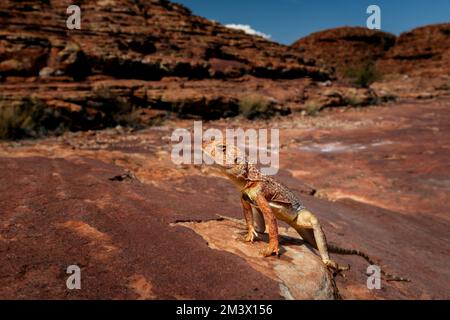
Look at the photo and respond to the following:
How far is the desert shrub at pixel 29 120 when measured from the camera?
34.8 ft

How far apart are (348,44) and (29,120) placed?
56.1 m

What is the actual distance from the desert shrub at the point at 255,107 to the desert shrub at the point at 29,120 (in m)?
7.78

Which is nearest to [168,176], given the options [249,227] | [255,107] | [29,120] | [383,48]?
[249,227]

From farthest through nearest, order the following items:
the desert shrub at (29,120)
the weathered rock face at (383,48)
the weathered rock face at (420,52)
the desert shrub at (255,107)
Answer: the weathered rock face at (383,48), the weathered rock face at (420,52), the desert shrub at (255,107), the desert shrub at (29,120)

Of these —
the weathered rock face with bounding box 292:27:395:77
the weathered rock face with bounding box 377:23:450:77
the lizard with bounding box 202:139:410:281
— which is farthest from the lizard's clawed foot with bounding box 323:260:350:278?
the weathered rock face with bounding box 292:27:395:77

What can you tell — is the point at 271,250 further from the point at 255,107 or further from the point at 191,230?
the point at 255,107

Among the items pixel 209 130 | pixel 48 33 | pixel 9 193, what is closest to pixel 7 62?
pixel 48 33

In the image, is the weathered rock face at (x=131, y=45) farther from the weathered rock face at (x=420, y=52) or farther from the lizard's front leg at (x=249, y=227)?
the weathered rock face at (x=420, y=52)

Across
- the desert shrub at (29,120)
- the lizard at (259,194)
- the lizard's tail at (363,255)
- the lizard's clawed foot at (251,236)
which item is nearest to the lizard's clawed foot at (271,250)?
the lizard at (259,194)

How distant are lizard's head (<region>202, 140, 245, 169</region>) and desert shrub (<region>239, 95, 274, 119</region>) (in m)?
14.4

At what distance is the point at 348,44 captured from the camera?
59000 mm

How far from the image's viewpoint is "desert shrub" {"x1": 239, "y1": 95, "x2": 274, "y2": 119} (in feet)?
56.3

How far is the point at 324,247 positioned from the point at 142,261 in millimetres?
1278
